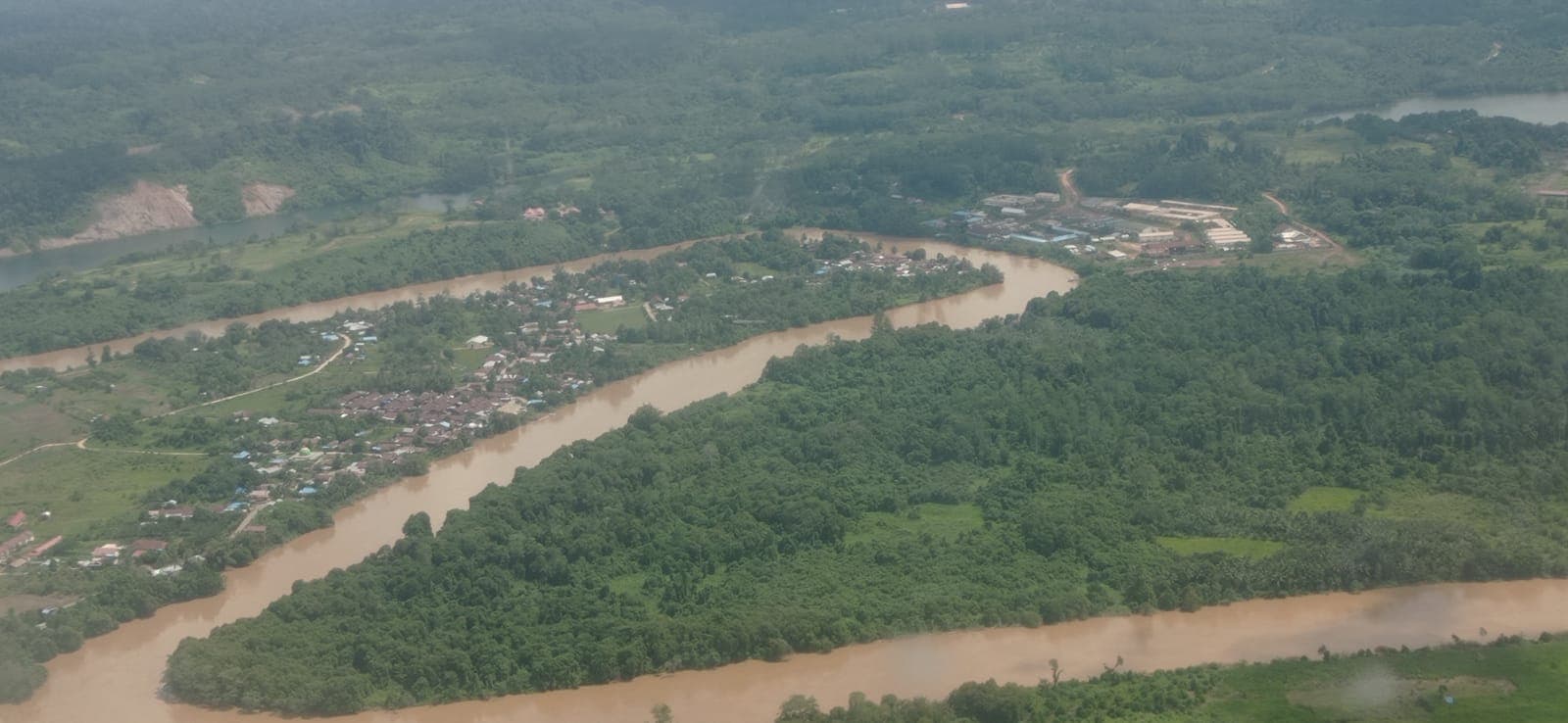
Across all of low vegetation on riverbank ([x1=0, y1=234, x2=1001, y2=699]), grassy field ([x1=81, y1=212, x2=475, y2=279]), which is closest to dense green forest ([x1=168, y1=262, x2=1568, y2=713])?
low vegetation on riverbank ([x1=0, y1=234, x2=1001, y2=699])

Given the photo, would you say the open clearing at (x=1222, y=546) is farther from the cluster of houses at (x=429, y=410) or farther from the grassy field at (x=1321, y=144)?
the grassy field at (x=1321, y=144)

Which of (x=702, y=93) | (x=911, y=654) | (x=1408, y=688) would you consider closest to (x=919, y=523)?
(x=911, y=654)

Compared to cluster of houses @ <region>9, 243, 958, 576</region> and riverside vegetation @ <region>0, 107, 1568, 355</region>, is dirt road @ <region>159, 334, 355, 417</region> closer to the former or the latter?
cluster of houses @ <region>9, 243, 958, 576</region>

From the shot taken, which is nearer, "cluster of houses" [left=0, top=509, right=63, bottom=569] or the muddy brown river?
the muddy brown river

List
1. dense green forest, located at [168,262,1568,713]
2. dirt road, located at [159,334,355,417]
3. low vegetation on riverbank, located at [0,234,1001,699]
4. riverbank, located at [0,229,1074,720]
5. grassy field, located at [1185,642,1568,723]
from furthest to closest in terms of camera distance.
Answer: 1. dirt road, located at [159,334,355,417]
2. low vegetation on riverbank, located at [0,234,1001,699]
3. riverbank, located at [0,229,1074,720]
4. dense green forest, located at [168,262,1568,713]
5. grassy field, located at [1185,642,1568,723]

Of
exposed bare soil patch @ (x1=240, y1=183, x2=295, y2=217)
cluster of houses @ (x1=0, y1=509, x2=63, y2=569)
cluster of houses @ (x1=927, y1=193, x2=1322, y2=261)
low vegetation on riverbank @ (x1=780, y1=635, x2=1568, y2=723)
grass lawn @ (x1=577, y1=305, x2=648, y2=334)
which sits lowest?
exposed bare soil patch @ (x1=240, y1=183, x2=295, y2=217)

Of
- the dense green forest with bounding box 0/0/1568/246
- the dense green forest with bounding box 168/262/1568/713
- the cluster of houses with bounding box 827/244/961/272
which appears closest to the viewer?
the dense green forest with bounding box 168/262/1568/713
